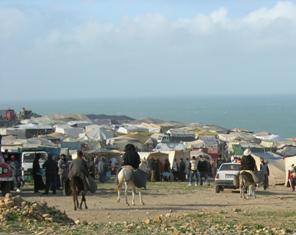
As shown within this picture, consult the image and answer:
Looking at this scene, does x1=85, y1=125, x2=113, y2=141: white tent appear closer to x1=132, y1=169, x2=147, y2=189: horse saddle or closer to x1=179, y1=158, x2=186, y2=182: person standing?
x1=179, y1=158, x2=186, y2=182: person standing

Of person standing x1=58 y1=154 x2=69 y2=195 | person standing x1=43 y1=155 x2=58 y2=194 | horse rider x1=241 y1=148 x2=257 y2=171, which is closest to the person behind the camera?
horse rider x1=241 y1=148 x2=257 y2=171

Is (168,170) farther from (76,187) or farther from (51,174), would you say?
(76,187)

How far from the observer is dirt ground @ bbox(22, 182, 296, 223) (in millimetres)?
17955

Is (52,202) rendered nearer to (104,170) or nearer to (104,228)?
(104,228)

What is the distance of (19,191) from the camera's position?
88.5 feet

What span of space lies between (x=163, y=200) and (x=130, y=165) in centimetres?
221

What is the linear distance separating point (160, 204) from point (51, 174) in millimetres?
6467

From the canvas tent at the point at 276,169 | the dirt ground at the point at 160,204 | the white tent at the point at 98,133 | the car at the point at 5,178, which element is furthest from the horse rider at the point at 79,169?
the white tent at the point at 98,133

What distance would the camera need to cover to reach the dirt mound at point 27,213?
14.7m

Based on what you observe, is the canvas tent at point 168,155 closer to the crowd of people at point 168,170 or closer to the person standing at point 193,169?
the crowd of people at point 168,170

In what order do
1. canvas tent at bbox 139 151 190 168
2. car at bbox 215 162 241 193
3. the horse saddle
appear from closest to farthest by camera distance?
the horse saddle, car at bbox 215 162 241 193, canvas tent at bbox 139 151 190 168

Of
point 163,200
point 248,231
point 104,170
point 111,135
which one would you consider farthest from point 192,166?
point 111,135

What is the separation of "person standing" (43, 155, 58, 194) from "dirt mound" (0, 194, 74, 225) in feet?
31.4

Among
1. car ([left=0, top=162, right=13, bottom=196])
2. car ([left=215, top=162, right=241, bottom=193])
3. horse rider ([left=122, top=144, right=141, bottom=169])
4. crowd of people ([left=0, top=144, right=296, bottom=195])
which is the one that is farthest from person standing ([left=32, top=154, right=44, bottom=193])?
horse rider ([left=122, top=144, right=141, bottom=169])
